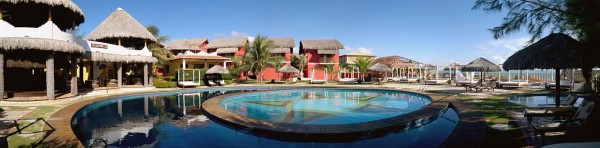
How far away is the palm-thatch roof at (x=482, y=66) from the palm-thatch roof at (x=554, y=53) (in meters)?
11.4

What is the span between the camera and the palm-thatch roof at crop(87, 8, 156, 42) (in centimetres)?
1955

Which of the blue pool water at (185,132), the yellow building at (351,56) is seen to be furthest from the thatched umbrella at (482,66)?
the yellow building at (351,56)

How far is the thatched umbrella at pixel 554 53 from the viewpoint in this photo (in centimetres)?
753

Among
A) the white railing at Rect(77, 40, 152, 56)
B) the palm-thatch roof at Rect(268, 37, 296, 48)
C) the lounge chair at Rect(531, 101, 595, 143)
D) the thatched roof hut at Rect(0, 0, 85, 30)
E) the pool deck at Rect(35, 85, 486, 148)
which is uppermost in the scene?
the palm-thatch roof at Rect(268, 37, 296, 48)

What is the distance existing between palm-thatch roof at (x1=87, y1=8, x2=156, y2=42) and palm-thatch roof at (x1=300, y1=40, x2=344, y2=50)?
66.2 ft

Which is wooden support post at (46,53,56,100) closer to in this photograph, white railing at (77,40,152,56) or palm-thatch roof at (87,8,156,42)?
white railing at (77,40,152,56)

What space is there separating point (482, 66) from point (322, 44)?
69.8 ft

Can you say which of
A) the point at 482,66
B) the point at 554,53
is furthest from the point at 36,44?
the point at 482,66

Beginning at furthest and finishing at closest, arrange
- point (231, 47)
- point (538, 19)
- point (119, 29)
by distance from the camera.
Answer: point (231, 47) < point (119, 29) < point (538, 19)

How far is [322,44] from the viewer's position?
3831 centimetres

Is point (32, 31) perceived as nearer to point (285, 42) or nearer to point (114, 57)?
point (114, 57)

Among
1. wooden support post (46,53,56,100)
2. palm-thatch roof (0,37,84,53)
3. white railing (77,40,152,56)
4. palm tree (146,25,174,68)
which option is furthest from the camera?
palm tree (146,25,174,68)

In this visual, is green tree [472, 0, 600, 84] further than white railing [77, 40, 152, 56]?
No

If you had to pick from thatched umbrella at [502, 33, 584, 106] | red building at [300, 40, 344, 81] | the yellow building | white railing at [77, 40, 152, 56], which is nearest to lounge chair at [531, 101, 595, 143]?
thatched umbrella at [502, 33, 584, 106]
